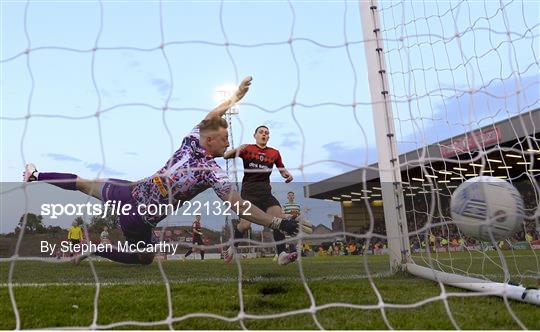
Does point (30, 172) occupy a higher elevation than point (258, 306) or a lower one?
higher

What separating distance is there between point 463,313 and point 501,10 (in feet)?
7.52

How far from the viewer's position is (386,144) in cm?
449

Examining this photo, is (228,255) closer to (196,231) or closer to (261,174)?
(261,174)

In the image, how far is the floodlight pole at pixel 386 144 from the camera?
450 centimetres

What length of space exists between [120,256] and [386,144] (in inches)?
149

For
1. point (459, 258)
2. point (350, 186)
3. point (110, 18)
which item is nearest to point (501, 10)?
point (110, 18)

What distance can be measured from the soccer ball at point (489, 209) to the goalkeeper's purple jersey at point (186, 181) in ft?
6.77

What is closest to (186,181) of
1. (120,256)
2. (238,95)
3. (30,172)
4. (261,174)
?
(238,95)

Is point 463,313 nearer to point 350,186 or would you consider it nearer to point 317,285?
point 317,285

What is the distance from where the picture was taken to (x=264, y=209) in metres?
5.22

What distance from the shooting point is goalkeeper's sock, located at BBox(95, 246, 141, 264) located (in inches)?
235

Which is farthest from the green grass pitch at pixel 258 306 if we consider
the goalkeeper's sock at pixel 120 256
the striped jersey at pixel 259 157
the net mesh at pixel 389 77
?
the goalkeeper's sock at pixel 120 256

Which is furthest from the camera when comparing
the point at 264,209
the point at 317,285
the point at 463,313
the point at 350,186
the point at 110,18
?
the point at 350,186

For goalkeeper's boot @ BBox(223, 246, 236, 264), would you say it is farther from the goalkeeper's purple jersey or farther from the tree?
the tree
